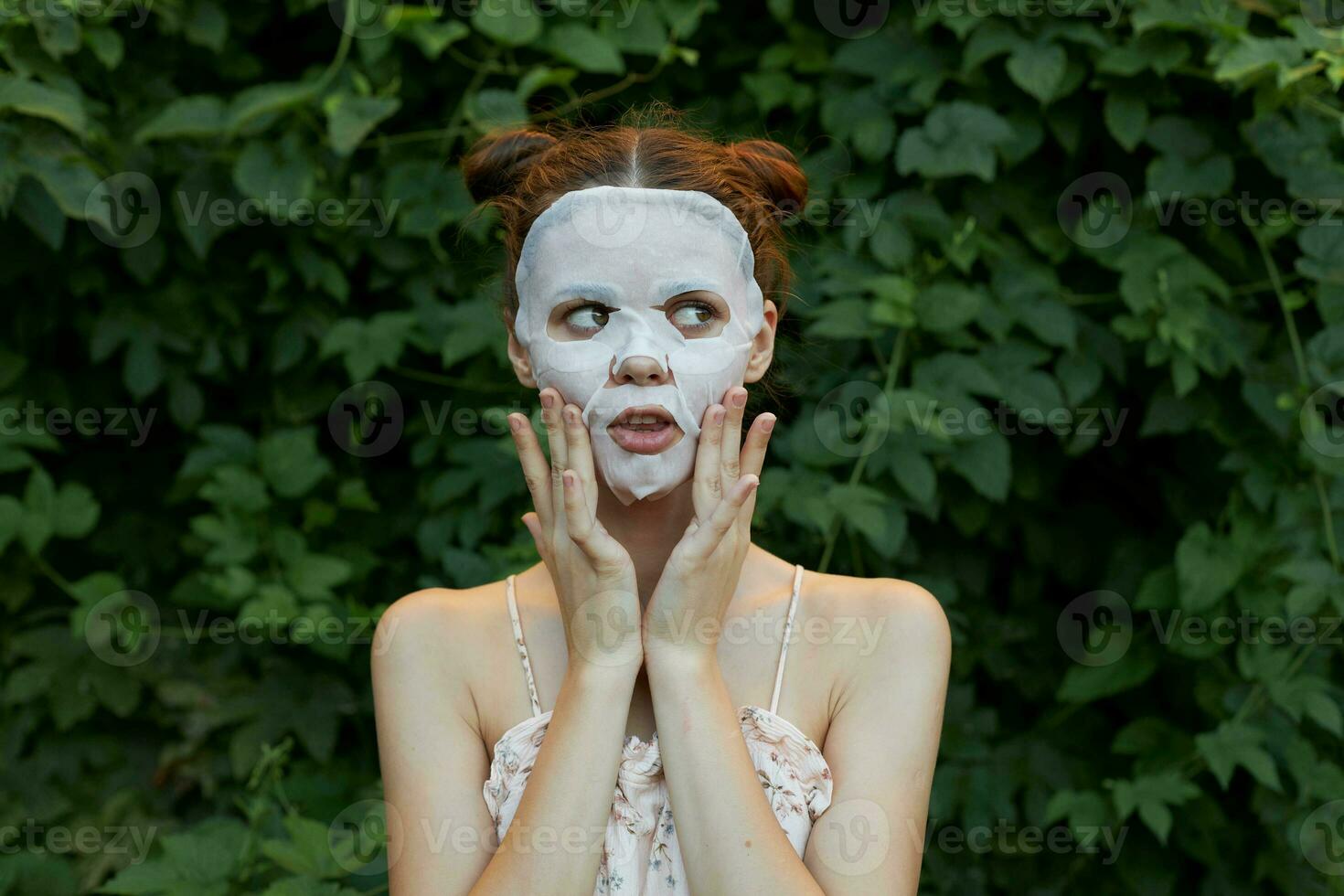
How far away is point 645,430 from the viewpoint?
5.39 feet

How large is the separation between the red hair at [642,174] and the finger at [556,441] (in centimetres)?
→ 26

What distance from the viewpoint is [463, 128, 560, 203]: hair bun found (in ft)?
6.37

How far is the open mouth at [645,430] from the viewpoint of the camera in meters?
1.63

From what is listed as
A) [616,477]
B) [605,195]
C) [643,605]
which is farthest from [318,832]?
[605,195]

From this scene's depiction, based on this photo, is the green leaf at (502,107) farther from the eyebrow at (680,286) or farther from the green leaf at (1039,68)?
the eyebrow at (680,286)

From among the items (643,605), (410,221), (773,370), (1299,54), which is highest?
(1299,54)

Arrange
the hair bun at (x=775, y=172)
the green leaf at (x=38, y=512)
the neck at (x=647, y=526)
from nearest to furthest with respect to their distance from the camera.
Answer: the neck at (x=647, y=526) → the hair bun at (x=775, y=172) → the green leaf at (x=38, y=512)

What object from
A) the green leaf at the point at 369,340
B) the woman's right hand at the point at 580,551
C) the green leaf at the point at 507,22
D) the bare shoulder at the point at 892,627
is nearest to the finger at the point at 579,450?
the woman's right hand at the point at 580,551

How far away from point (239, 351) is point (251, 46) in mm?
753

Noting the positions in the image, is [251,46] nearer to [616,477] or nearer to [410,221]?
[410,221]

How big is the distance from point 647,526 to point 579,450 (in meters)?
0.18

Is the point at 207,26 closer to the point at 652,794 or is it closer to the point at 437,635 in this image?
the point at 437,635

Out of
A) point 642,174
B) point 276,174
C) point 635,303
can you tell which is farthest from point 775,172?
point 276,174

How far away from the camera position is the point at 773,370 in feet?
7.29
